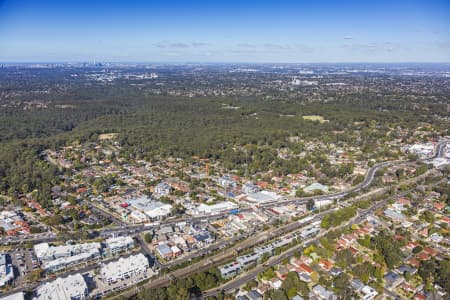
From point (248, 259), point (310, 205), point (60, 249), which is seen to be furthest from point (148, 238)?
point (310, 205)

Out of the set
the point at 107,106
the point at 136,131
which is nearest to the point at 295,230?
the point at 136,131

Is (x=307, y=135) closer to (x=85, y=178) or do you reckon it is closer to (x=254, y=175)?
(x=254, y=175)

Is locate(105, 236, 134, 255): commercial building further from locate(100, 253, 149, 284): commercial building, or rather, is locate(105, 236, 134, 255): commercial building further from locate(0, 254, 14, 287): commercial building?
locate(0, 254, 14, 287): commercial building

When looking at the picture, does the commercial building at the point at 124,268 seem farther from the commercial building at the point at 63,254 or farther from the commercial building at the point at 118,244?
the commercial building at the point at 63,254

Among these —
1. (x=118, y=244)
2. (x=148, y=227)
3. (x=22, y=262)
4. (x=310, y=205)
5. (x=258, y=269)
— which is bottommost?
(x=22, y=262)

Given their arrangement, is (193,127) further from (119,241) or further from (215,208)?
(119,241)

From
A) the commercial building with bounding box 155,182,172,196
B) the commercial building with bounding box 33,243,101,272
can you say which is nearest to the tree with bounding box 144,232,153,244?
the commercial building with bounding box 33,243,101,272
